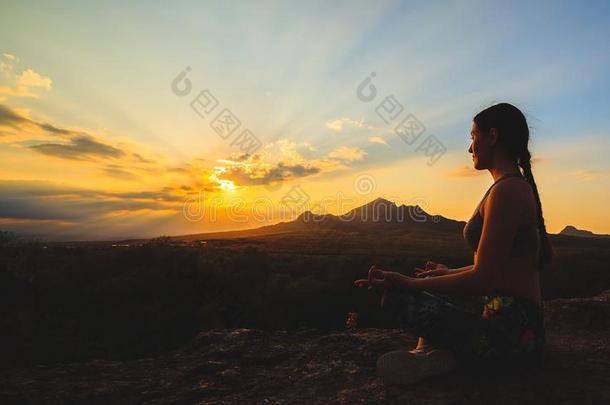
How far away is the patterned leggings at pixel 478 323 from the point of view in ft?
8.99

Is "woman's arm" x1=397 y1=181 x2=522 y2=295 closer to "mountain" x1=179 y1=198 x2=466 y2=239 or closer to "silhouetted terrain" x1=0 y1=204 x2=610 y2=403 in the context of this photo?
"silhouetted terrain" x1=0 y1=204 x2=610 y2=403

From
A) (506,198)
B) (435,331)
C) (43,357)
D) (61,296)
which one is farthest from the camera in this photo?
(61,296)

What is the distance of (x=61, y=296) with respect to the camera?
35.7 feet

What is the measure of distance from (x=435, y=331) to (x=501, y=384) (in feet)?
2.06

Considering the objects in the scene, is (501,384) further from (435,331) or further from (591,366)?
(591,366)

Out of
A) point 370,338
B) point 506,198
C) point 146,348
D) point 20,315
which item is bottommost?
point 146,348

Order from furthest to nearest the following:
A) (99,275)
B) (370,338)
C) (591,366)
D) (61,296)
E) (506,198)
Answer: (99,275)
(61,296)
(370,338)
(591,366)
(506,198)

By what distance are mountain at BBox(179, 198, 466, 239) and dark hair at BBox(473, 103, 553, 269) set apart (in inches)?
4077

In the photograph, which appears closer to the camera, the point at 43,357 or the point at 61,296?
the point at 43,357

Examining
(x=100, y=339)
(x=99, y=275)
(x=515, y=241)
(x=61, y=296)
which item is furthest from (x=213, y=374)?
(x=99, y=275)

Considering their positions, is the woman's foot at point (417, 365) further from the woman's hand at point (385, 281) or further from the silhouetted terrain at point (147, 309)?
the woman's hand at point (385, 281)

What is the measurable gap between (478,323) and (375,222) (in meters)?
128

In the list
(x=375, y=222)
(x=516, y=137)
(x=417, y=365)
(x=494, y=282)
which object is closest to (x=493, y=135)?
(x=516, y=137)


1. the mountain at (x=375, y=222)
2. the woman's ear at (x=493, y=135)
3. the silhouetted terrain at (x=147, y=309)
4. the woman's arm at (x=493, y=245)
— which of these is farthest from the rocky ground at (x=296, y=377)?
the mountain at (x=375, y=222)
